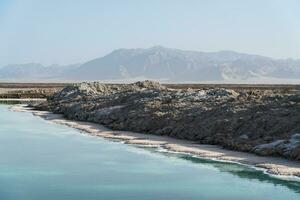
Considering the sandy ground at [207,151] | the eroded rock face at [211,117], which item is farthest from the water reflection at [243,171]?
the eroded rock face at [211,117]

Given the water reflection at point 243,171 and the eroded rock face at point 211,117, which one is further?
the eroded rock face at point 211,117

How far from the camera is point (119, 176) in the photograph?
65.9 ft

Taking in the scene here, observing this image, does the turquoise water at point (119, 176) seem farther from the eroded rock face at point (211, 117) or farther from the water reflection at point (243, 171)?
the eroded rock face at point (211, 117)

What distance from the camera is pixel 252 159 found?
23828 mm

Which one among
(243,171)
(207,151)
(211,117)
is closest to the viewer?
(243,171)

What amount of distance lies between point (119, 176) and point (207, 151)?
287 inches

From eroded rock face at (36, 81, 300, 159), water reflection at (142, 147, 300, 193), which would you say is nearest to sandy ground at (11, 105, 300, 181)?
water reflection at (142, 147, 300, 193)

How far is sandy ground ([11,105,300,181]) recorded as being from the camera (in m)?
21.3

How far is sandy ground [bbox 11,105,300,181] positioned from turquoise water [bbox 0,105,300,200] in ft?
2.81

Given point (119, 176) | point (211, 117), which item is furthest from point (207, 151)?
point (119, 176)

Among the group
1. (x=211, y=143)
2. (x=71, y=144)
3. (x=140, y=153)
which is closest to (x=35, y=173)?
(x=140, y=153)

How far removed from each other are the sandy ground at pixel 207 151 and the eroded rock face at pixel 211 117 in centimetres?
84

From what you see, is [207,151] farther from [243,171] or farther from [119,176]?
[119,176]

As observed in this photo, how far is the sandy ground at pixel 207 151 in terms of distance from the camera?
2130 cm
